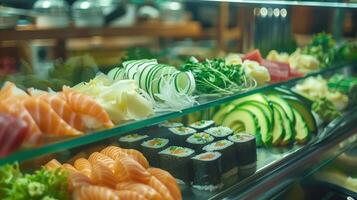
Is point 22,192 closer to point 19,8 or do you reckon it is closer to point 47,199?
point 47,199

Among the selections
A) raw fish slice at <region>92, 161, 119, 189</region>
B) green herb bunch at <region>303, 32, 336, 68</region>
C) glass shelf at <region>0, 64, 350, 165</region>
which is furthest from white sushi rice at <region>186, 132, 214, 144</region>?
green herb bunch at <region>303, 32, 336, 68</region>

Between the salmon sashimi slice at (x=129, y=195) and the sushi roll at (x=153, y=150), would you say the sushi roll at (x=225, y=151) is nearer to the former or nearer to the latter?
the sushi roll at (x=153, y=150)

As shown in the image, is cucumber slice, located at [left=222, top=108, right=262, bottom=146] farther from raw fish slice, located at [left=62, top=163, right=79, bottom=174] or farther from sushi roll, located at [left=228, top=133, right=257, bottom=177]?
raw fish slice, located at [left=62, top=163, right=79, bottom=174]

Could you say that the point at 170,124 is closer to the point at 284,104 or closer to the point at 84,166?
the point at 84,166

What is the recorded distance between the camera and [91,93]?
1486 millimetres

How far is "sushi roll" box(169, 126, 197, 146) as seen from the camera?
1.93m

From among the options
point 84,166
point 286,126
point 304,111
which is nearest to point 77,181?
point 84,166

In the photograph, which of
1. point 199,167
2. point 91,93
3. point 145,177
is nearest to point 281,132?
point 199,167

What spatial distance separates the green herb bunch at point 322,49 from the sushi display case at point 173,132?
0.12 ft

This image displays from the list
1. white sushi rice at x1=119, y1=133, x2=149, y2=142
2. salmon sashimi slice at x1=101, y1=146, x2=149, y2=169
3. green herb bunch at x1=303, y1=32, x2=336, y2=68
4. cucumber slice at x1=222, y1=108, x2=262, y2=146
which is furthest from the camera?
green herb bunch at x1=303, y1=32, x2=336, y2=68

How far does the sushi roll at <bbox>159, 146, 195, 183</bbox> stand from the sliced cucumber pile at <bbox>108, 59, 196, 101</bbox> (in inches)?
9.8

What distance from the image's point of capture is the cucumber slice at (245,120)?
2268 millimetres

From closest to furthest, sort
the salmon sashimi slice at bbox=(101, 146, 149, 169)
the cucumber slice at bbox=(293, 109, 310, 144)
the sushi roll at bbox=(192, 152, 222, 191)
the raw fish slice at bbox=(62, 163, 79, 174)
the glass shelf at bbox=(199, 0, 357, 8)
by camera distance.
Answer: the raw fish slice at bbox=(62, 163, 79, 174) → the salmon sashimi slice at bbox=(101, 146, 149, 169) → the sushi roll at bbox=(192, 152, 222, 191) → the cucumber slice at bbox=(293, 109, 310, 144) → the glass shelf at bbox=(199, 0, 357, 8)

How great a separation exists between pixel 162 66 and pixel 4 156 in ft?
2.98
